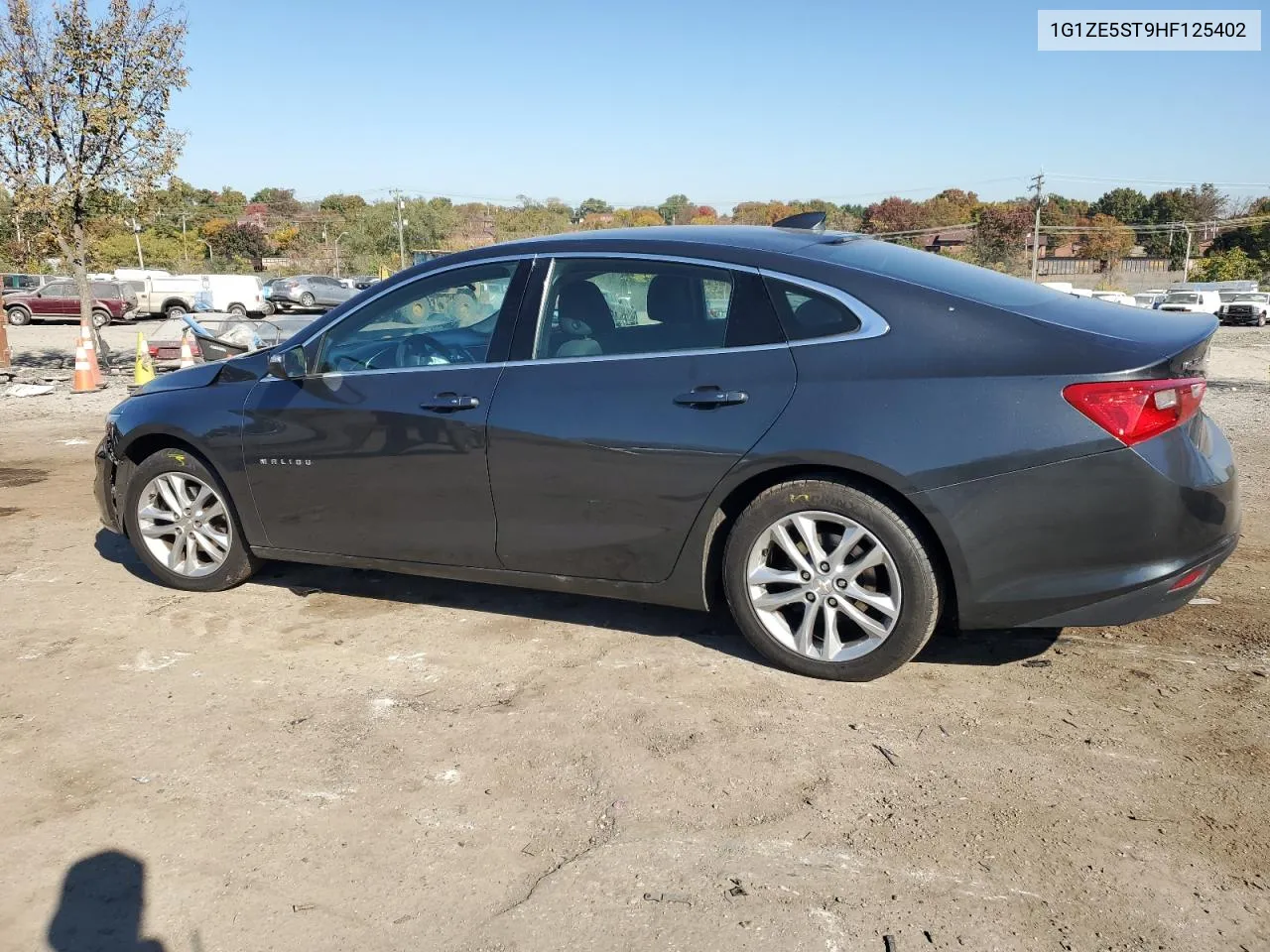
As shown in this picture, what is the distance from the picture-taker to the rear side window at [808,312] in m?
3.77

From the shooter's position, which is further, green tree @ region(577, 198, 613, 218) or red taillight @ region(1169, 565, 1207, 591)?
green tree @ region(577, 198, 613, 218)

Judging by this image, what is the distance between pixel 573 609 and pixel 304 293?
40.3 meters

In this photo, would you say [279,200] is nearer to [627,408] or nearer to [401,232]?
[401,232]

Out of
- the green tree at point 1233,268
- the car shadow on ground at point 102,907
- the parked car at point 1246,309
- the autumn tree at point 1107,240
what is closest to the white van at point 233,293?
the parked car at point 1246,309

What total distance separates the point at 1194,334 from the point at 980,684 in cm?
147

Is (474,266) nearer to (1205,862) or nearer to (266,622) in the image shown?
(266,622)

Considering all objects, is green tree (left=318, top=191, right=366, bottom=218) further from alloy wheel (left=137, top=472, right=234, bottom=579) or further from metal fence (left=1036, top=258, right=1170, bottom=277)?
alloy wheel (left=137, top=472, right=234, bottom=579)

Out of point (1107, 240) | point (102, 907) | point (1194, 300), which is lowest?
point (102, 907)

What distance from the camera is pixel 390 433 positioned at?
14.5ft

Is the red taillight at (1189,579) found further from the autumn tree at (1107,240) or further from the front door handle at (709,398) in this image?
the autumn tree at (1107,240)

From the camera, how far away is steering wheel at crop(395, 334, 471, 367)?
4465 mm

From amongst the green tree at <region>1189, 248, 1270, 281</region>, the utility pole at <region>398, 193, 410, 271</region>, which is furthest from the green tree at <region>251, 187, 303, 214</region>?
the green tree at <region>1189, 248, 1270, 281</region>

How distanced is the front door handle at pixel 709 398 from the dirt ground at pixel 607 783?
1042 mm

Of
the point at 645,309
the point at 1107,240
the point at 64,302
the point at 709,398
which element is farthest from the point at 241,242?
the point at 709,398
